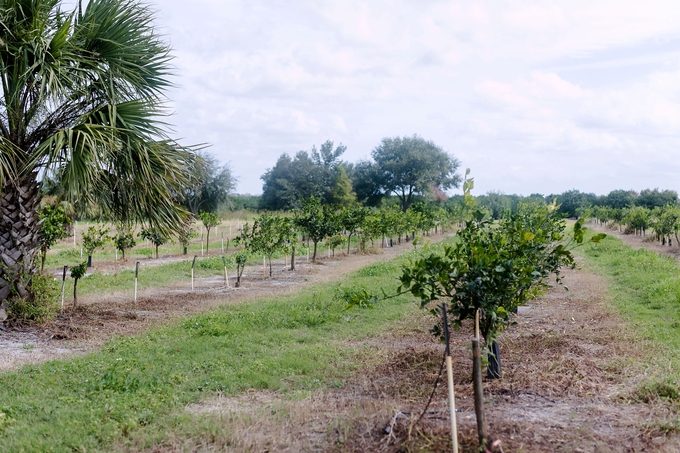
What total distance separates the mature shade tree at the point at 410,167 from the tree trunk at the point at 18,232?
190 feet

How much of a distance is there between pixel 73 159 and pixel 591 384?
7.75 meters

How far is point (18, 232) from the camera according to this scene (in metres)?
9.54

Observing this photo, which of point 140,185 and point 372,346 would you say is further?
point 140,185

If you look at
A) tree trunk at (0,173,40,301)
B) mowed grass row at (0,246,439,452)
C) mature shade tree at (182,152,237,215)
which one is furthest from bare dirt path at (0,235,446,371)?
mature shade tree at (182,152,237,215)

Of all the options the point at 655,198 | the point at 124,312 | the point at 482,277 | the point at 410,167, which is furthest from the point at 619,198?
the point at 482,277

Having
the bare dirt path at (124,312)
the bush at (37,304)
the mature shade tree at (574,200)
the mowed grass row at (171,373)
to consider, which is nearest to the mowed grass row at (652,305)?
the mowed grass row at (171,373)

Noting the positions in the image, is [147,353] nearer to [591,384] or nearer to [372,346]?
[372,346]

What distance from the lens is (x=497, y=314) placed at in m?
5.70

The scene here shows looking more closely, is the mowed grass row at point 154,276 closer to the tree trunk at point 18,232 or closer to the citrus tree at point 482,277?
the tree trunk at point 18,232

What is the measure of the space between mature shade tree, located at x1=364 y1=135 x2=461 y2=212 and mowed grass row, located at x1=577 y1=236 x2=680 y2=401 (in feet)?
148

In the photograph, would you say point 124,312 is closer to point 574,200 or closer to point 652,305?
point 652,305

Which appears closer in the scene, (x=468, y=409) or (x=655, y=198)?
(x=468, y=409)

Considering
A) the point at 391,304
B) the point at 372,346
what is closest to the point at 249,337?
the point at 372,346

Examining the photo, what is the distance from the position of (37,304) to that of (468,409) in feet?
26.6
